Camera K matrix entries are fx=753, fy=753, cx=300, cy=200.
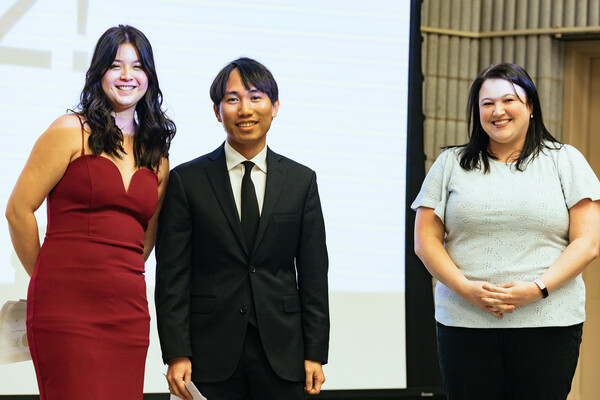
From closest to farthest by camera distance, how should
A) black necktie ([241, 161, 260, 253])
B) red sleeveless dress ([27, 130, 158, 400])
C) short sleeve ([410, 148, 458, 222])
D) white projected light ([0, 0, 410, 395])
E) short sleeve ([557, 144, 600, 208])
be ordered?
red sleeveless dress ([27, 130, 158, 400])
black necktie ([241, 161, 260, 253])
short sleeve ([557, 144, 600, 208])
short sleeve ([410, 148, 458, 222])
white projected light ([0, 0, 410, 395])

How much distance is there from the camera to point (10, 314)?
6.41 ft

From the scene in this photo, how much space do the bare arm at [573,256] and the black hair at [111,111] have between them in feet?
3.56

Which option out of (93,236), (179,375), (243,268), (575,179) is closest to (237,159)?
Result: (243,268)

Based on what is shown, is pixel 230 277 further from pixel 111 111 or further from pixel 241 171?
pixel 111 111

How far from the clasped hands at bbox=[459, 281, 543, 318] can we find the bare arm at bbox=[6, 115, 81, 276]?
3.94 ft

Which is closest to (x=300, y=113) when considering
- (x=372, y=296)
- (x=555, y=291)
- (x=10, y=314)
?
(x=372, y=296)

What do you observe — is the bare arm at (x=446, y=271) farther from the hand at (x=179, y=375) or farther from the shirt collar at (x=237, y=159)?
the hand at (x=179, y=375)

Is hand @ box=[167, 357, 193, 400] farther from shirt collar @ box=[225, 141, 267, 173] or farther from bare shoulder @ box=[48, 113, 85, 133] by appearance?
bare shoulder @ box=[48, 113, 85, 133]

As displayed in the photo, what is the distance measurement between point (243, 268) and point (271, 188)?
9.7 inches

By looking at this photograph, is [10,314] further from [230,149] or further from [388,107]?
[388,107]

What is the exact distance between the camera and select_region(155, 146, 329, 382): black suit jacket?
6.73 ft

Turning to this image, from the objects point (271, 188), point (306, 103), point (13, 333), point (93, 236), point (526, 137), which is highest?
point (306, 103)

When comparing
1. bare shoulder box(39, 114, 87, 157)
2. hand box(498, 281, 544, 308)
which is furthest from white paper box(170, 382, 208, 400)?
hand box(498, 281, 544, 308)

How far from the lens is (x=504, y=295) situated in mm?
2158
